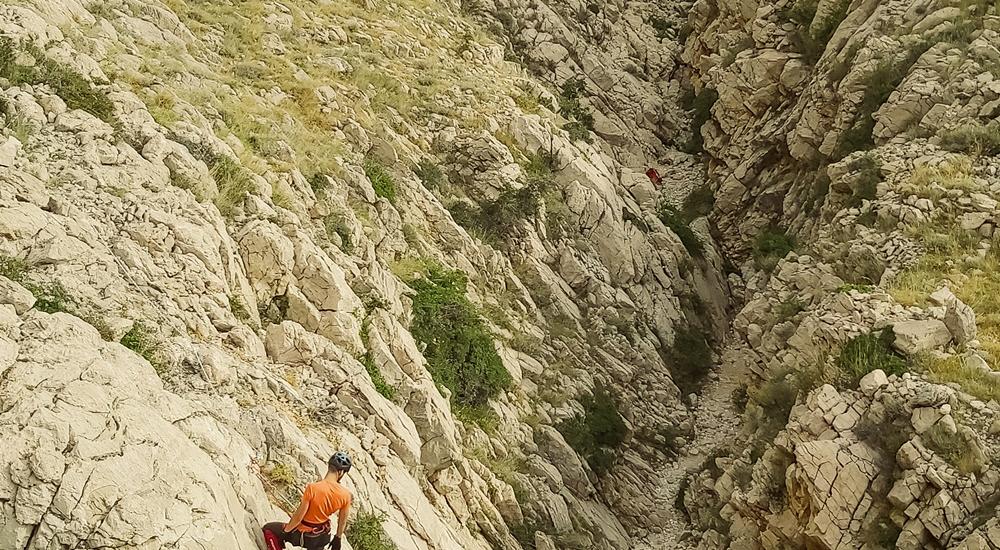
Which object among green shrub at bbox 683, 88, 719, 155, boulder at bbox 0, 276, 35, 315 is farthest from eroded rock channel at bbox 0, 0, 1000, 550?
green shrub at bbox 683, 88, 719, 155

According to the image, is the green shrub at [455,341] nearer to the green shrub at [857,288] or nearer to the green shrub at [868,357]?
the green shrub at [868,357]

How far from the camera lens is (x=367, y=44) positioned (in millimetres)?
23688

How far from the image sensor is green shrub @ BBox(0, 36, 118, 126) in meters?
11.8

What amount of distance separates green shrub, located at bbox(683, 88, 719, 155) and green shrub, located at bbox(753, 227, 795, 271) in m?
7.95

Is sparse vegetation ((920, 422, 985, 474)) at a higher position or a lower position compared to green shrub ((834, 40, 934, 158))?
lower

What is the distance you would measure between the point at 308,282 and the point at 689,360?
1337 cm

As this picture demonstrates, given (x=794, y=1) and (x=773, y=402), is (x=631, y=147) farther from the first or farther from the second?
(x=773, y=402)

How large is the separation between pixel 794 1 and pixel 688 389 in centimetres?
1591

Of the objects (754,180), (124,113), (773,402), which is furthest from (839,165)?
(124,113)

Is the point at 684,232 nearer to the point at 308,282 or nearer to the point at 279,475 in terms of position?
the point at 308,282

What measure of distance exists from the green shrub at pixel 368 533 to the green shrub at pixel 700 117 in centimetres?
2537

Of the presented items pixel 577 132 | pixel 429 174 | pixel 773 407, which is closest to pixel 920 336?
pixel 773 407

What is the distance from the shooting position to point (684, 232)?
27484mm

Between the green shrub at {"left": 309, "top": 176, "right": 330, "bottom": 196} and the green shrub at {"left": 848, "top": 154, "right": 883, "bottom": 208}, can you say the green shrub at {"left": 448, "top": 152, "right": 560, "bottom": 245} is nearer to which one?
the green shrub at {"left": 309, "top": 176, "right": 330, "bottom": 196}
